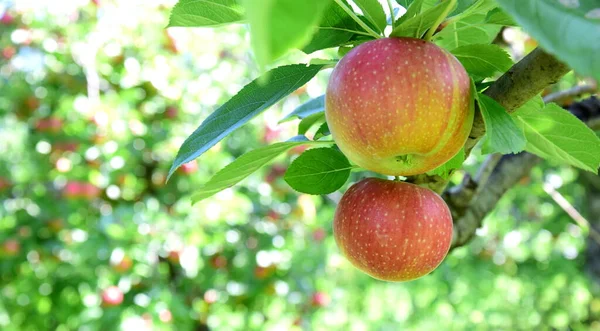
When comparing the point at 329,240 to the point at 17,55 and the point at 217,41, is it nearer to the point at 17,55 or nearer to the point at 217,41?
the point at 217,41

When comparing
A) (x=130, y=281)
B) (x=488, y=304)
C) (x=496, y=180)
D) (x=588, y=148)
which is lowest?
(x=488, y=304)

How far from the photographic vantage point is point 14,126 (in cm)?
282

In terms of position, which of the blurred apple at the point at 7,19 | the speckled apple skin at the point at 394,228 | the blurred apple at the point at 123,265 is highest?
the speckled apple skin at the point at 394,228

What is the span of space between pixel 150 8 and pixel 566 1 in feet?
7.95

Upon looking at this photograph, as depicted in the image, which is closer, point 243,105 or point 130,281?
point 243,105

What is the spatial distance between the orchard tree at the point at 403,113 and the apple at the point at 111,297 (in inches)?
64.2

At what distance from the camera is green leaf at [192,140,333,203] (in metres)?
0.58

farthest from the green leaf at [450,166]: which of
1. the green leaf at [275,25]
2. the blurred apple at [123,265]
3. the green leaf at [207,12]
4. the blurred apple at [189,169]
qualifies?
the blurred apple at [189,169]

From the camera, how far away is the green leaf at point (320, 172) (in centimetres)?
64

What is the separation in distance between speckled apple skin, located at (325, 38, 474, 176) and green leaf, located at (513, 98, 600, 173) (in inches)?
5.6

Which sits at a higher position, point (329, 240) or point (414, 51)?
point (414, 51)

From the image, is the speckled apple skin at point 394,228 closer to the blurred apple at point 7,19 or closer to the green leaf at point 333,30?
the green leaf at point 333,30

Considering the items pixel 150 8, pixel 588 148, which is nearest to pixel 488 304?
pixel 150 8

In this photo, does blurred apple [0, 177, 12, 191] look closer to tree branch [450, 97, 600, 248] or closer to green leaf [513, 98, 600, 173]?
tree branch [450, 97, 600, 248]
